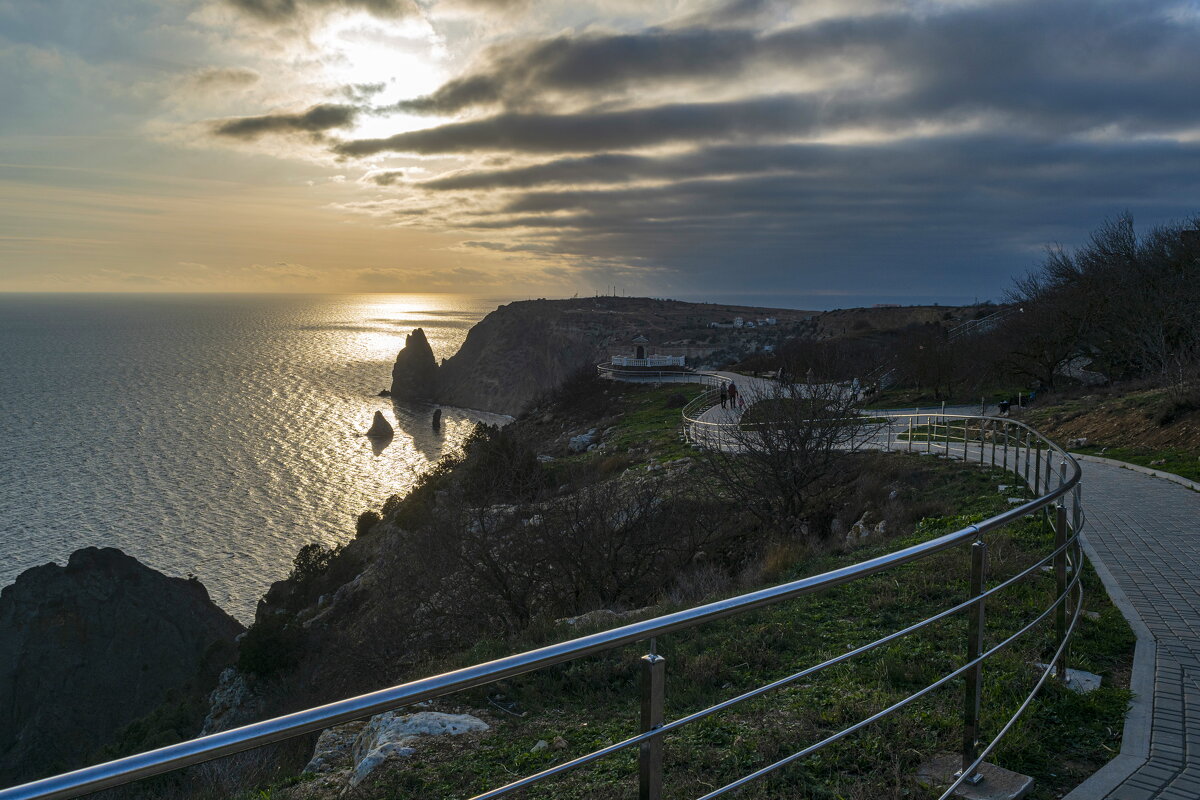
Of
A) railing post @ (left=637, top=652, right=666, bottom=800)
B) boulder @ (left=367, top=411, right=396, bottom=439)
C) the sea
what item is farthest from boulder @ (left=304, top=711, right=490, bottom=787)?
boulder @ (left=367, top=411, right=396, bottom=439)

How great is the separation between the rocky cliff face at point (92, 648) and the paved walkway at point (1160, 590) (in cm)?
2746

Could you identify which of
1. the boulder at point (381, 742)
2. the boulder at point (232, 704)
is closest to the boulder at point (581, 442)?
the boulder at point (232, 704)

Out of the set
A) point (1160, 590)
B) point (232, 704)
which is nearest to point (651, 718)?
point (1160, 590)

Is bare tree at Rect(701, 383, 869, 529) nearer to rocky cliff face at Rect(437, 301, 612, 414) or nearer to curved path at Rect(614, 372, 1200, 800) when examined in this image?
curved path at Rect(614, 372, 1200, 800)

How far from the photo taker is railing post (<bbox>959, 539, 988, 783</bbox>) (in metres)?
3.07

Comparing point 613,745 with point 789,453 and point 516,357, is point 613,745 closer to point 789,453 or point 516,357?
point 789,453

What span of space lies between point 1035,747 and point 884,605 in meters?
3.66

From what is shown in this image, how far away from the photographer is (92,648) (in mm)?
31203

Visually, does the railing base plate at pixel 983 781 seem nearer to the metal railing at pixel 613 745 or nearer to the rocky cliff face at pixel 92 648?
the metal railing at pixel 613 745

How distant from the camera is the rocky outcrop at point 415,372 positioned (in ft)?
360

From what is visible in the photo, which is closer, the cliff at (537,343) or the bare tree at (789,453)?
the bare tree at (789,453)

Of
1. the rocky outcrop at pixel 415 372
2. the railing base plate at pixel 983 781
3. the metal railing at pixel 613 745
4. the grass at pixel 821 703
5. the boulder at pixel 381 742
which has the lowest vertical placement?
the rocky outcrop at pixel 415 372

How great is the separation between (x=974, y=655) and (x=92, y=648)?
37021 millimetres

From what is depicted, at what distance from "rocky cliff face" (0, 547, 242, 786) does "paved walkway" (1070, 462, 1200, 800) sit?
27459mm
